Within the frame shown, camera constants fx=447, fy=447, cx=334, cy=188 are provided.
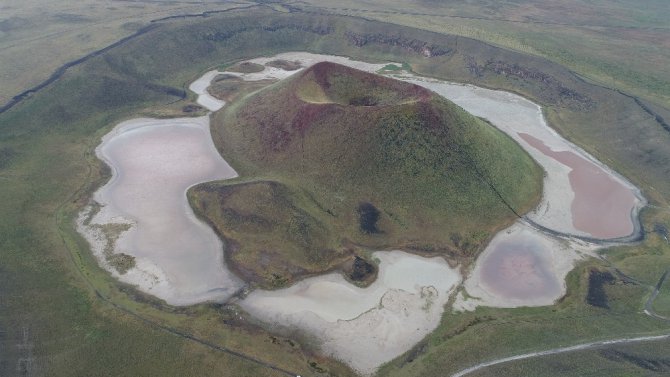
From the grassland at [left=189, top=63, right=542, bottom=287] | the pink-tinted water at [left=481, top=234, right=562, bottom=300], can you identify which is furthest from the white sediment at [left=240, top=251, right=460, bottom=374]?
the pink-tinted water at [left=481, top=234, right=562, bottom=300]

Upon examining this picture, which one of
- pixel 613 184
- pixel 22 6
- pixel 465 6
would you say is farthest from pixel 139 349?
pixel 465 6

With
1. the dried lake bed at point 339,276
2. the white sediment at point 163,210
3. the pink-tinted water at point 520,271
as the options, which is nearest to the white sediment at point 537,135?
the dried lake bed at point 339,276

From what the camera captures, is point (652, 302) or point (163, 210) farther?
point (163, 210)

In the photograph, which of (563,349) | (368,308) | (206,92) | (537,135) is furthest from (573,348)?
(206,92)

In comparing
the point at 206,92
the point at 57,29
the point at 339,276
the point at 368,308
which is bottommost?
the point at 368,308

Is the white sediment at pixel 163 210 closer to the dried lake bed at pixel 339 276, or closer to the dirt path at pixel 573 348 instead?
the dried lake bed at pixel 339 276

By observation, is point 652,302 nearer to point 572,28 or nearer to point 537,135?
point 537,135
